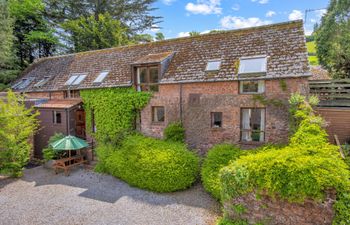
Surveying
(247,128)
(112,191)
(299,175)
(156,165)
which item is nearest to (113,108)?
(112,191)

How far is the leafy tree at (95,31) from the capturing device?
80.5 feet

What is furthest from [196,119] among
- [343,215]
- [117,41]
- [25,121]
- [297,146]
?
[117,41]

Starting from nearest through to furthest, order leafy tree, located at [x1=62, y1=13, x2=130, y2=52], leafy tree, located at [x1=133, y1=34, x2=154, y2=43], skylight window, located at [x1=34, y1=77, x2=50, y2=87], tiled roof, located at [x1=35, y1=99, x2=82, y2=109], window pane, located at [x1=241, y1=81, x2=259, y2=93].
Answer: window pane, located at [x1=241, y1=81, x2=259, y2=93], tiled roof, located at [x1=35, y1=99, x2=82, y2=109], skylight window, located at [x1=34, y1=77, x2=50, y2=87], leafy tree, located at [x1=62, y1=13, x2=130, y2=52], leafy tree, located at [x1=133, y1=34, x2=154, y2=43]

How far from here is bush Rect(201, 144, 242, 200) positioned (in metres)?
9.08

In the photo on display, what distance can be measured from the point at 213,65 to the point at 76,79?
11.0 metres

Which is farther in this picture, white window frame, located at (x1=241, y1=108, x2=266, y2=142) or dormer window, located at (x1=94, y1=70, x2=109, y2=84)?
dormer window, located at (x1=94, y1=70, x2=109, y2=84)

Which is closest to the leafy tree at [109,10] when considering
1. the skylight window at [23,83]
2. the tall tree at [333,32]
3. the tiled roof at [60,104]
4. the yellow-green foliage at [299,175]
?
the skylight window at [23,83]

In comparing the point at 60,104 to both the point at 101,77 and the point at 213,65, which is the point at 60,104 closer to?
the point at 101,77

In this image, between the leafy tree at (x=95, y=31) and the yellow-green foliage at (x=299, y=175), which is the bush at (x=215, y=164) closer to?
the yellow-green foliage at (x=299, y=175)

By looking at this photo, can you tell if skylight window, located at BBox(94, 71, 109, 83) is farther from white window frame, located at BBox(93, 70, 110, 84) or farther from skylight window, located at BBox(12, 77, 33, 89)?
skylight window, located at BBox(12, 77, 33, 89)

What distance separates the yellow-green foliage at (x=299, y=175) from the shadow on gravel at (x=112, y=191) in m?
2.72

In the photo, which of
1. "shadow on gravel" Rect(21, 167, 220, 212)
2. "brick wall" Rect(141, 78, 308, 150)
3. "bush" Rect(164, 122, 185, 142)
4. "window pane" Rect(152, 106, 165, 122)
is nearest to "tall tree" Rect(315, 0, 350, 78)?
"brick wall" Rect(141, 78, 308, 150)

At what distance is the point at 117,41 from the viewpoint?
83.4ft

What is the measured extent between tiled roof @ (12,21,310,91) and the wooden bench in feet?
16.7
